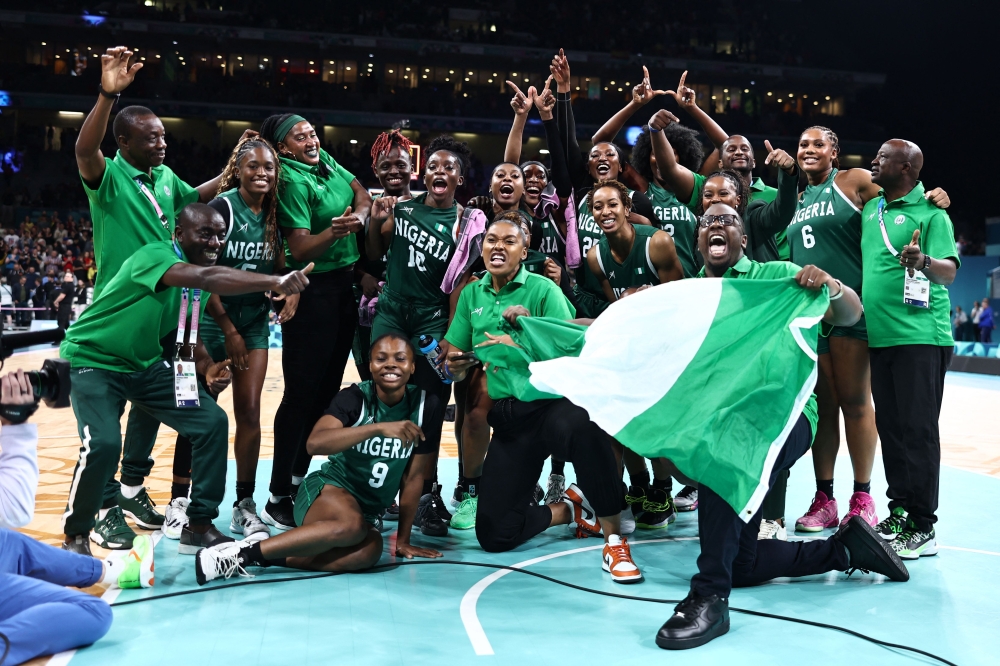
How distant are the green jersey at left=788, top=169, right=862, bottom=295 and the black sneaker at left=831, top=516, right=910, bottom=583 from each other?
1.41 meters

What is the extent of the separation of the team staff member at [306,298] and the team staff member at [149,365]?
0.66 meters

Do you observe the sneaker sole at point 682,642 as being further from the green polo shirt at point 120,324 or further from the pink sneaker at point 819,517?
the green polo shirt at point 120,324

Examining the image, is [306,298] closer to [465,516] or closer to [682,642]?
[465,516]

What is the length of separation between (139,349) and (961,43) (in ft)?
105

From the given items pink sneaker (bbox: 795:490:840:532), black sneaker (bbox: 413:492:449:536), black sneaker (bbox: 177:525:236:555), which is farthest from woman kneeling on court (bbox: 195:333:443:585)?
pink sneaker (bbox: 795:490:840:532)

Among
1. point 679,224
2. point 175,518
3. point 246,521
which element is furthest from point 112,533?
point 679,224

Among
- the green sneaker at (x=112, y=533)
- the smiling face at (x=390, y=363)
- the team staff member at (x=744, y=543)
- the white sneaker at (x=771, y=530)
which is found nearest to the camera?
the team staff member at (x=744, y=543)

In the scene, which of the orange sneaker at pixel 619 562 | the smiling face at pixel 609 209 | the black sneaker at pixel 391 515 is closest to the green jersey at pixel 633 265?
the smiling face at pixel 609 209

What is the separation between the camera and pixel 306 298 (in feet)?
16.2

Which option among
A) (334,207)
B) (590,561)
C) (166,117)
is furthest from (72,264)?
(590,561)

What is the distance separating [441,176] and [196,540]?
237 cm

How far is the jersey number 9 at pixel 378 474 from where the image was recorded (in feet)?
13.5

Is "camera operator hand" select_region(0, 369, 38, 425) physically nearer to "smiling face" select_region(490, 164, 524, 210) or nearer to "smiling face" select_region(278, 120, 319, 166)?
"smiling face" select_region(278, 120, 319, 166)

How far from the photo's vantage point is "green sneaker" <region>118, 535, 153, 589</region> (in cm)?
370
